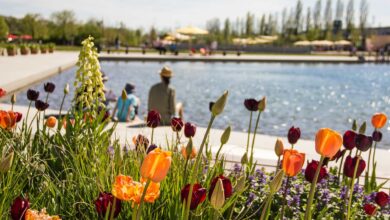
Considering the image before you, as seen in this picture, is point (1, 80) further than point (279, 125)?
Yes

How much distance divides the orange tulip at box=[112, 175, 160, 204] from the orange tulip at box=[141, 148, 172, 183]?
0.15 meters

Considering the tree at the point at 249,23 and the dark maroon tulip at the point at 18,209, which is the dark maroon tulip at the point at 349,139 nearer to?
the dark maroon tulip at the point at 18,209

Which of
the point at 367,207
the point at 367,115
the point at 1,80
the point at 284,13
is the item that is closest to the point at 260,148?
the point at 367,207

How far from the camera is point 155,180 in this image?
5.66 ft

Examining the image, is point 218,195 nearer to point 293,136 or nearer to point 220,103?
point 220,103

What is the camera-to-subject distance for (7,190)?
8.91 ft

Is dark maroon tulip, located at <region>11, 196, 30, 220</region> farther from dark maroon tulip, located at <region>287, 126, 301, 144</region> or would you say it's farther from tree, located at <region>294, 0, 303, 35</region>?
tree, located at <region>294, 0, 303, 35</region>

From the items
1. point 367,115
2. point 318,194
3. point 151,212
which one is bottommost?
point 367,115

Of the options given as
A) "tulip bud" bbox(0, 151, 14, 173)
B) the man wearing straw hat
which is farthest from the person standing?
"tulip bud" bbox(0, 151, 14, 173)

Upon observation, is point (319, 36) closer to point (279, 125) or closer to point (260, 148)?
point (279, 125)

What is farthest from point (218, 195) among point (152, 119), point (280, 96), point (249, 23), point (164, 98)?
point (249, 23)

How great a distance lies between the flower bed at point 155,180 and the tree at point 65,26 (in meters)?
71.3

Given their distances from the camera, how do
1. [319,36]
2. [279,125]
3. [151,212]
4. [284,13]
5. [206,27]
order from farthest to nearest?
[206,27]
[284,13]
[319,36]
[279,125]
[151,212]

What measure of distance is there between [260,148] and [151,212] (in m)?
Result: 4.60
